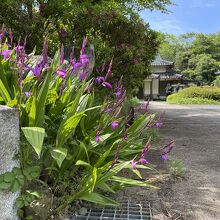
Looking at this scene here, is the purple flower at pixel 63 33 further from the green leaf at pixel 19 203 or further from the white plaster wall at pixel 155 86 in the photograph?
the white plaster wall at pixel 155 86

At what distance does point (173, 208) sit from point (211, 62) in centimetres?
4047

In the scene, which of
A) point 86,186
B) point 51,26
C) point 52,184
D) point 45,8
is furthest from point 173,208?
point 45,8

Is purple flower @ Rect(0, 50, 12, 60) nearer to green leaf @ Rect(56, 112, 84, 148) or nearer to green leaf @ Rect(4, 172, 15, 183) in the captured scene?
green leaf @ Rect(56, 112, 84, 148)

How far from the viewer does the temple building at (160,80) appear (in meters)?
35.3

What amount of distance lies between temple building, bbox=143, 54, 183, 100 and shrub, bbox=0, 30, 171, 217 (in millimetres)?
31122

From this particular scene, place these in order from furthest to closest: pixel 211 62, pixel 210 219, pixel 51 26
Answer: pixel 211 62 < pixel 51 26 < pixel 210 219

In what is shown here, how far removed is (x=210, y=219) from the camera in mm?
2822

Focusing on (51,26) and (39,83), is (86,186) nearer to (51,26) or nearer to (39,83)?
(39,83)

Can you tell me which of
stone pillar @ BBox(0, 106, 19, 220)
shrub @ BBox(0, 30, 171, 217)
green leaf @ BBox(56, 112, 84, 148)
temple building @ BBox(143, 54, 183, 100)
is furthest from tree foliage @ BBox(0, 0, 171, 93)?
temple building @ BBox(143, 54, 183, 100)

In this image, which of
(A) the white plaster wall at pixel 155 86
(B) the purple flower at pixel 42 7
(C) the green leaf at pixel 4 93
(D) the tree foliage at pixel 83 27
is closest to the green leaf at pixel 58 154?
(C) the green leaf at pixel 4 93

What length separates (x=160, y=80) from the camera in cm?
3734

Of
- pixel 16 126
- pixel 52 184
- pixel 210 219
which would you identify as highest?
pixel 16 126

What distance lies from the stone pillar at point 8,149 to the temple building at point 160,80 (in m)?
31.9

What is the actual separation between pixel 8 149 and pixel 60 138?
0.45 m
